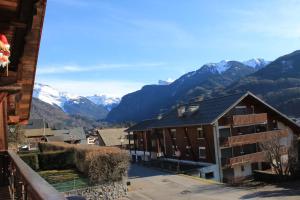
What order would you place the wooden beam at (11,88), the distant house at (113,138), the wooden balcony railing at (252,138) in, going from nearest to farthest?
the wooden beam at (11,88) → the wooden balcony railing at (252,138) → the distant house at (113,138)

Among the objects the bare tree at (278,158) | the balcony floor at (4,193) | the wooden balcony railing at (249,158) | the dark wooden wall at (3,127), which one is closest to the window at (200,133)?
the wooden balcony railing at (249,158)

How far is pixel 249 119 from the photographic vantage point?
42281 millimetres

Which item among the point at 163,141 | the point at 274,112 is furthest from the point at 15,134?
the point at 274,112

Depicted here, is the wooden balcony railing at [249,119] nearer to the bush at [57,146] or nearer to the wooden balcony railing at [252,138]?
the wooden balcony railing at [252,138]

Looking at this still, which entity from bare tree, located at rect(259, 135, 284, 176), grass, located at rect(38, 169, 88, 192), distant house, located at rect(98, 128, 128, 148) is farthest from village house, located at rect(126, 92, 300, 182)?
distant house, located at rect(98, 128, 128, 148)

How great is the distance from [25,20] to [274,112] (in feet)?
143

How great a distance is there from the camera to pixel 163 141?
49750 millimetres

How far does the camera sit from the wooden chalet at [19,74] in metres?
4.54

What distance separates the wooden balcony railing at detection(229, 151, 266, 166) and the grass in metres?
17.4

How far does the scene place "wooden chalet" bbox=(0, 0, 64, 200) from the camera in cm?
454

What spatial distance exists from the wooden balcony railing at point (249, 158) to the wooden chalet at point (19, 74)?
1187 inches

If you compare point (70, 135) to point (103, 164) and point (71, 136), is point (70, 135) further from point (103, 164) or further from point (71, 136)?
point (103, 164)

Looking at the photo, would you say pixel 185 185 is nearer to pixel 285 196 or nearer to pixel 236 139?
pixel 285 196

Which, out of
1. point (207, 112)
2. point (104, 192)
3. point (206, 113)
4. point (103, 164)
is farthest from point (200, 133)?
point (104, 192)
